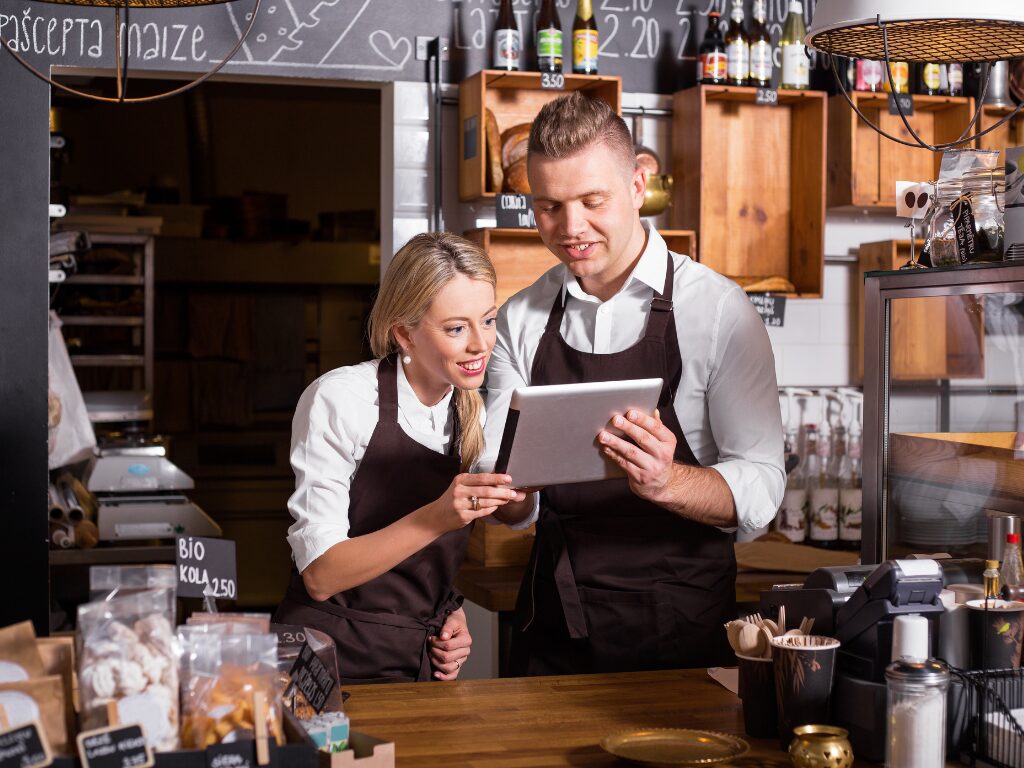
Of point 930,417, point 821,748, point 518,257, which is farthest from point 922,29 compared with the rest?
point 518,257

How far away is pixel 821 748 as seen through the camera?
5.17 feet

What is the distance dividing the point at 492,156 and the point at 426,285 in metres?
1.80

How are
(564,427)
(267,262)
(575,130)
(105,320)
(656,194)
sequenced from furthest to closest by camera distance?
(267,262), (105,320), (656,194), (575,130), (564,427)

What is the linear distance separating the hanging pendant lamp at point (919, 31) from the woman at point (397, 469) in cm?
75

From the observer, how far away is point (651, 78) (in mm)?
4531

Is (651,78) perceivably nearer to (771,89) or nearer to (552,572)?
(771,89)

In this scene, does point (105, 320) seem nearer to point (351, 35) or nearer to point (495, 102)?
point (351, 35)

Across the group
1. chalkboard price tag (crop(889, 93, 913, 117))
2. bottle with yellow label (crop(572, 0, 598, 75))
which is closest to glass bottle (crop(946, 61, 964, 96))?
chalkboard price tag (crop(889, 93, 913, 117))

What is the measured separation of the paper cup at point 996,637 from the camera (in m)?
1.73

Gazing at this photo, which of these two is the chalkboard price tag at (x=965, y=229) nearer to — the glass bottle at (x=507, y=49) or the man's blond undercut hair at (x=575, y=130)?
the man's blond undercut hair at (x=575, y=130)

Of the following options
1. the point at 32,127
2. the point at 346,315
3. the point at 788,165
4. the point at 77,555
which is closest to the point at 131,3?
the point at 32,127

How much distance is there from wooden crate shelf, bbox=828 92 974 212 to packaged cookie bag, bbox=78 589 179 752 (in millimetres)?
3639

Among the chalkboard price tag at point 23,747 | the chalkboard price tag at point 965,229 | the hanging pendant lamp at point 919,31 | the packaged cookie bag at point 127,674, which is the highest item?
the hanging pendant lamp at point 919,31

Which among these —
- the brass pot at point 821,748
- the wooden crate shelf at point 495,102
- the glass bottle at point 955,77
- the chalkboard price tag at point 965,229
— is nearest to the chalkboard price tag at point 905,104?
the glass bottle at point 955,77
